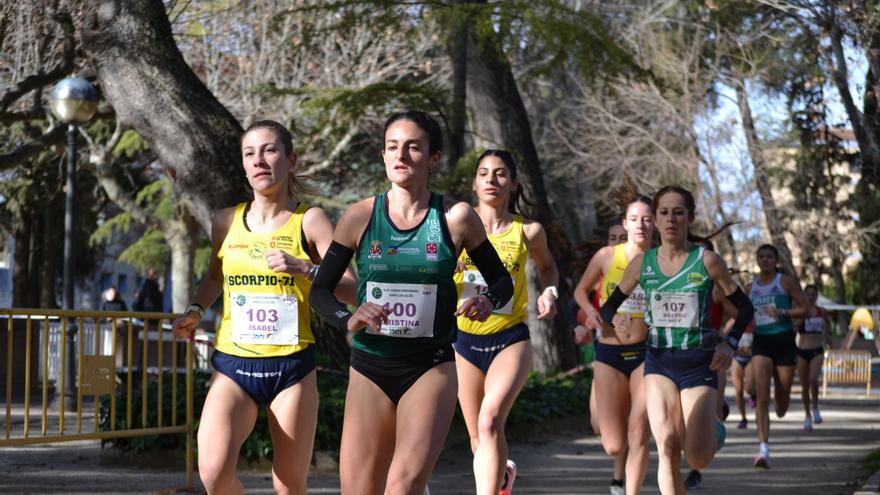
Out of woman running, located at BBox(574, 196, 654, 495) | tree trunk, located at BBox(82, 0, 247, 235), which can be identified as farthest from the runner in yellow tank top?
tree trunk, located at BBox(82, 0, 247, 235)

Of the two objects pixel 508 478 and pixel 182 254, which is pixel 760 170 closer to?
pixel 182 254

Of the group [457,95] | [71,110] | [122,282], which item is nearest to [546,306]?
[457,95]

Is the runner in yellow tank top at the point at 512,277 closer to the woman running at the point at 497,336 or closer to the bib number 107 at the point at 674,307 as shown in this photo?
the woman running at the point at 497,336

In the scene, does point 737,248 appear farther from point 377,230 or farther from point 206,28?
point 377,230

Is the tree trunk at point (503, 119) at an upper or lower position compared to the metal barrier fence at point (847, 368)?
upper

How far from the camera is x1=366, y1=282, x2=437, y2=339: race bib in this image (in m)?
5.43

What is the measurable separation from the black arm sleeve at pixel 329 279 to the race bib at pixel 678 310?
2.96 metres

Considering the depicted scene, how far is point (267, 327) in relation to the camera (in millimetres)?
6168

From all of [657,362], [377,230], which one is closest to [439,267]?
[377,230]

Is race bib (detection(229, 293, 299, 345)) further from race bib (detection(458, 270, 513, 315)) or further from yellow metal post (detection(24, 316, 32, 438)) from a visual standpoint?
yellow metal post (detection(24, 316, 32, 438))

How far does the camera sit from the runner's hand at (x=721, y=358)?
7.70 m

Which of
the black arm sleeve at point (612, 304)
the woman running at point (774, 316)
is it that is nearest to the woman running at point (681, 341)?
the black arm sleeve at point (612, 304)

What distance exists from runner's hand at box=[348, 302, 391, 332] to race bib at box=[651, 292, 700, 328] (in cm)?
319

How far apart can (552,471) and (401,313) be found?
7218mm
